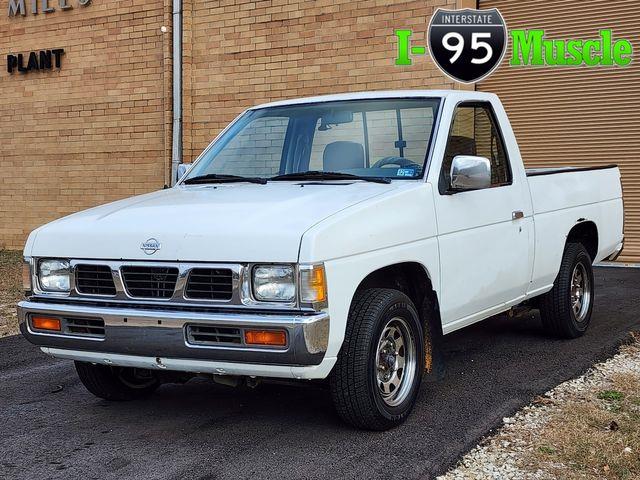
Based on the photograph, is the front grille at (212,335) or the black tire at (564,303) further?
the black tire at (564,303)

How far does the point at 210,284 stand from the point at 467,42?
1048 cm

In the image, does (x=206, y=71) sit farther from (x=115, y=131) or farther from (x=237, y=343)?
(x=237, y=343)

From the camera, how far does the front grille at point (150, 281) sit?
424cm

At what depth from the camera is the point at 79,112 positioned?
55.9ft

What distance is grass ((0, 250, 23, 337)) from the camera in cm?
861

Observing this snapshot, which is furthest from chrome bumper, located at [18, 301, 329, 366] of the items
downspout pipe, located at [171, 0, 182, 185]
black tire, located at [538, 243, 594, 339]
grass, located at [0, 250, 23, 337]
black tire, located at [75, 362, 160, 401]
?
downspout pipe, located at [171, 0, 182, 185]

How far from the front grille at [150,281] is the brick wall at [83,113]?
11707mm

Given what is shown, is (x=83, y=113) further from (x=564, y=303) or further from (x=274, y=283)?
(x=274, y=283)

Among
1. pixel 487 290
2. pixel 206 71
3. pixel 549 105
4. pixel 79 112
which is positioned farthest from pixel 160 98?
pixel 487 290

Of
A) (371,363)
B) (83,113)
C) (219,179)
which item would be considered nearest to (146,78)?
(83,113)

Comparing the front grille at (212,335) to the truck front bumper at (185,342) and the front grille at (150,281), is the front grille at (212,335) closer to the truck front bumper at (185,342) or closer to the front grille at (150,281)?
the truck front bumper at (185,342)

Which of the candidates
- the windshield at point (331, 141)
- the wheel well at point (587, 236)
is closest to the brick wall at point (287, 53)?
the wheel well at point (587, 236)

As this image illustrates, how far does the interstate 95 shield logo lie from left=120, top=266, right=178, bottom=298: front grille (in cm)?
976

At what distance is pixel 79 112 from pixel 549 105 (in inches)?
358
